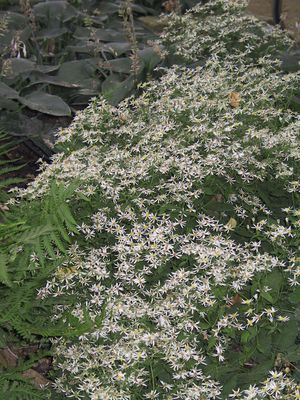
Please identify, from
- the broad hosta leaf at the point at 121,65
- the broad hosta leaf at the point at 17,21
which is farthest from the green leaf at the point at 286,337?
the broad hosta leaf at the point at 17,21

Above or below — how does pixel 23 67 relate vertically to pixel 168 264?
below

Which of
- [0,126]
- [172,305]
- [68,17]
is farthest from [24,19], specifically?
[172,305]

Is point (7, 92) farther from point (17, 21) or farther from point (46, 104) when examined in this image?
point (17, 21)

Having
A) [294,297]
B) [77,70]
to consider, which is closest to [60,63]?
[77,70]

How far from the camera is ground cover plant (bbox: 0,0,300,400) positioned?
231 cm

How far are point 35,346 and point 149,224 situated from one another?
3.10 feet

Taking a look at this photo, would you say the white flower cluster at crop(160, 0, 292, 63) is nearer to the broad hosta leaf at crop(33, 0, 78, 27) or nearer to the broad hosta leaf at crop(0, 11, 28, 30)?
the broad hosta leaf at crop(33, 0, 78, 27)

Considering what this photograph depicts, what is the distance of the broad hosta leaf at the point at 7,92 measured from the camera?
4559 millimetres

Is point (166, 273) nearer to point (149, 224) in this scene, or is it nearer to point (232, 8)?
point (149, 224)

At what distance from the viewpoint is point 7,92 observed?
459 cm

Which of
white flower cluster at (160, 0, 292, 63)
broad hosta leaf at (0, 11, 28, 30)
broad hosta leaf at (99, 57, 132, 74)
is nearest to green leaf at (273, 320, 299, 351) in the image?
white flower cluster at (160, 0, 292, 63)

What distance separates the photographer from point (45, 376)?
9.70ft

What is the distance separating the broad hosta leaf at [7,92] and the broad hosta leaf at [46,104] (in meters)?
0.06

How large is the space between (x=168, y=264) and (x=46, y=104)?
225 centimetres
